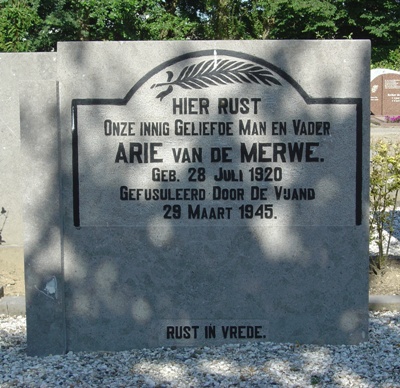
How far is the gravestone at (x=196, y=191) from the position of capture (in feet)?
14.7

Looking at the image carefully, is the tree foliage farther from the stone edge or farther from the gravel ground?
the gravel ground

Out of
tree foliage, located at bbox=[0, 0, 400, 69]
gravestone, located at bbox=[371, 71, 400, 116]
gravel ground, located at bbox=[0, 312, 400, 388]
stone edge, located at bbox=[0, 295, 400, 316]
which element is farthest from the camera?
gravestone, located at bbox=[371, 71, 400, 116]

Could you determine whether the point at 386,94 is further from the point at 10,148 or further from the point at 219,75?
the point at 219,75

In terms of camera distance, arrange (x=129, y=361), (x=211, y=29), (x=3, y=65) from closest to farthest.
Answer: (x=129, y=361) < (x=3, y=65) < (x=211, y=29)

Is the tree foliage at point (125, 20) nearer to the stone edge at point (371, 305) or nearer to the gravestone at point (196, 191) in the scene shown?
the stone edge at point (371, 305)

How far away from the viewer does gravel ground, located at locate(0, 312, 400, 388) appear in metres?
4.05

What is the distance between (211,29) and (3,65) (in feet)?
64.2

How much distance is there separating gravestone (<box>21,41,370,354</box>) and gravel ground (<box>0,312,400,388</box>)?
135 mm

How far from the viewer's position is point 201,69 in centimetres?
448

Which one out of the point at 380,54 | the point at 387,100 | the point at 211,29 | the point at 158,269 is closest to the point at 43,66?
the point at 158,269

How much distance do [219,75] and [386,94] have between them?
95.5 ft

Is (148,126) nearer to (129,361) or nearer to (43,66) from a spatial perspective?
(43,66)

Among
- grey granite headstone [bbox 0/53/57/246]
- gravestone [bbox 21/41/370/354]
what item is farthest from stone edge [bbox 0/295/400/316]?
grey granite headstone [bbox 0/53/57/246]

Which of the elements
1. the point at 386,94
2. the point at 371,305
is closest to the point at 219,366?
the point at 371,305
